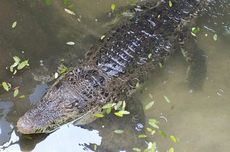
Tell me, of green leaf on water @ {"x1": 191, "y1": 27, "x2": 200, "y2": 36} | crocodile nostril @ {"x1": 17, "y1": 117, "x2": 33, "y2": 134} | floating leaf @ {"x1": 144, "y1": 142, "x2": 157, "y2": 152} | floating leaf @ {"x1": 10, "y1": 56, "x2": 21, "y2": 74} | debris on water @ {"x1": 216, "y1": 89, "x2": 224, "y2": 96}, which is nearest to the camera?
crocodile nostril @ {"x1": 17, "y1": 117, "x2": 33, "y2": 134}

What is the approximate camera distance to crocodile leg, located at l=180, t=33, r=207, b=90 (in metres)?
5.64

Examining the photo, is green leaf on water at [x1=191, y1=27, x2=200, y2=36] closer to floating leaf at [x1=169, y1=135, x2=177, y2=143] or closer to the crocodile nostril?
floating leaf at [x1=169, y1=135, x2=177, y2=143]

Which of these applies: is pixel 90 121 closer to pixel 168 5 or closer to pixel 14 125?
pixel 14 125

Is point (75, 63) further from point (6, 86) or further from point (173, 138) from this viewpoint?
point (173, 138)

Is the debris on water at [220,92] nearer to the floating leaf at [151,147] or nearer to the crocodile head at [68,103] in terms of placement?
the floating leaf at [151,147]

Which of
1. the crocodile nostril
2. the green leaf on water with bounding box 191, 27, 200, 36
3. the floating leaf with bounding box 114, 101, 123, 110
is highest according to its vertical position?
the green leaf on water with bounding box 191, 27, 200, 36

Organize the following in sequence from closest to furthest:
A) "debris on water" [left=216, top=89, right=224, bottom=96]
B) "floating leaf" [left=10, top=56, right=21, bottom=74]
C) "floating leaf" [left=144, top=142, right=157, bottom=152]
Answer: "floating leaf" [left=144, top=142, right=157, bottom=152], "floating leaf" [left=10, top=56, right=21, bottom=74], "debris on water" [left=216, top=89, right=224, bottom=96]

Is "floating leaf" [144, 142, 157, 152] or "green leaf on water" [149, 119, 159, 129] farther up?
"green leaf on water" [149, 119, 159, 129]

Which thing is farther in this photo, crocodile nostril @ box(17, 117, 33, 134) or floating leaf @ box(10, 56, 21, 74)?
floating leaf @ box(10, 56, 21, 74)

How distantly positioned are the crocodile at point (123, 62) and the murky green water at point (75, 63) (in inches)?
5.2

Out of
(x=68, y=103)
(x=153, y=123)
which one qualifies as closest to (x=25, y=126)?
(x=68, y=103)

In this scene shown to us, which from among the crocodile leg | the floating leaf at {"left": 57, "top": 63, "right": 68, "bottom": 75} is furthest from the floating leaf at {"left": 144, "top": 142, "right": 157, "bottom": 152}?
the floating leaf at {"left": 57, "top": 63, "right": 68, "bottom": 75}

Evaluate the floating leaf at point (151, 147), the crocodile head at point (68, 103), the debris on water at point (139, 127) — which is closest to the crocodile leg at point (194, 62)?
the debris on water at point (139, 127)

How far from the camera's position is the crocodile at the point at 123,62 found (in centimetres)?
493
